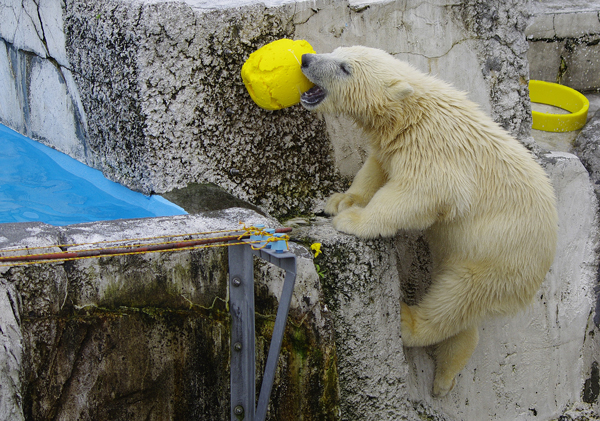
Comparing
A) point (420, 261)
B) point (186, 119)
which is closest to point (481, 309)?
point (420, 261)

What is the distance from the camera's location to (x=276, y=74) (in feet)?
8.05

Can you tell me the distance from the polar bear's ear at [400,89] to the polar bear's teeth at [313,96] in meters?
0.32

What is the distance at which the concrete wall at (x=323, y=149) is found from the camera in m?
2.47

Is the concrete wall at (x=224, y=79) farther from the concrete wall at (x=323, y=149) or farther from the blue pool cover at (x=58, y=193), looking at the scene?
the blue pool cover at (x=58, y=193)

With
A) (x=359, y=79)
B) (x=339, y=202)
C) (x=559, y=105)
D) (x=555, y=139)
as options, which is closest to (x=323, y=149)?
(x=339, y=202)

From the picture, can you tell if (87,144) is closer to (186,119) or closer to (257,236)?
(186,119)

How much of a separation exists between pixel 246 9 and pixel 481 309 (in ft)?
5.93

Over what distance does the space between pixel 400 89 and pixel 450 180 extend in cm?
45

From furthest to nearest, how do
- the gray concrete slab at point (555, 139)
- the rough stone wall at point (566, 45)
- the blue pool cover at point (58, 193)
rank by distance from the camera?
the rough stone wall at point (566, 45) < the gray concrete slab at point (555, 139) < the blue pool cover at point (58, 193)

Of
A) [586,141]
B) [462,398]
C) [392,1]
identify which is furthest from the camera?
[586,141]

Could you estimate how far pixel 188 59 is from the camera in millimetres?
2574

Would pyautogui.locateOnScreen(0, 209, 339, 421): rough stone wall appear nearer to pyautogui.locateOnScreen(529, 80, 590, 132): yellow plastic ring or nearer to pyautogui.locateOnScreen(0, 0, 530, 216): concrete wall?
pyautogui.locateOnScreen(0, 0, 530, 216): concrete wall

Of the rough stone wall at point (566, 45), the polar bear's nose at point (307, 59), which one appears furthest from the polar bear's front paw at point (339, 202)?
the rough stone wall at point (566, 45)

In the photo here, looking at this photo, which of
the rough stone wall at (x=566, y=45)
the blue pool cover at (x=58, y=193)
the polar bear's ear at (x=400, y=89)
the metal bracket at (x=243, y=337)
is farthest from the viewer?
the rough stone wall at (x=566, y=45)
